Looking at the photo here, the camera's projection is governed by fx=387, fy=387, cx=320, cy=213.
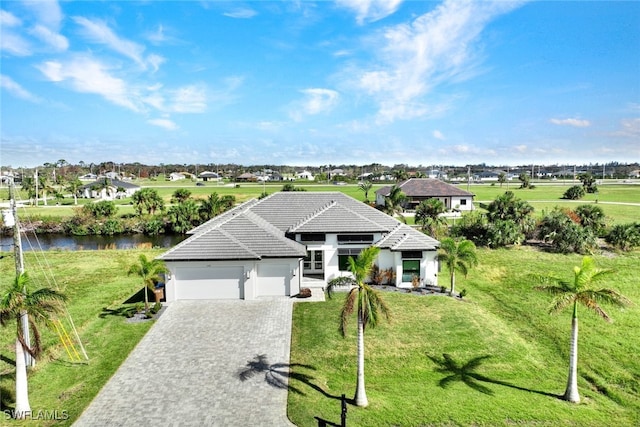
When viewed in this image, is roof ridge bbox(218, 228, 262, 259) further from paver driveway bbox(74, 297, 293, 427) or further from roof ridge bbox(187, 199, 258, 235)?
paver driveway bbox(74, 297, 293, 427)

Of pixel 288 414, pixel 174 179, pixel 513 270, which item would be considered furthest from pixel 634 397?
pixel 174 179

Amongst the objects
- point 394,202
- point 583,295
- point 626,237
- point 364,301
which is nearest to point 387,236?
point 583,295

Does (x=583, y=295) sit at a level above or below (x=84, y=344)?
above

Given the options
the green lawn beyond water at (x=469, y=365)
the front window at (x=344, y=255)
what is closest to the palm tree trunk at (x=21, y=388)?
the green lawn beyond water at (x=469, y=365)

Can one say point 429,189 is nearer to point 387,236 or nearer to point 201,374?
point 387,236

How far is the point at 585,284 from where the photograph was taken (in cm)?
1415

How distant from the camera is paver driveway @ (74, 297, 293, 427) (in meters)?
13.1

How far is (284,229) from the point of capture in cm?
2920

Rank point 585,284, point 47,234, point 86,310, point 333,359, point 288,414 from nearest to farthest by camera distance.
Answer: point 288,414 < point 585,284 < point 333,359 < point 86,310 < point 47,234

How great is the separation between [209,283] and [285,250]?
5186mm

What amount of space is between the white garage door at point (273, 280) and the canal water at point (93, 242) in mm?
→ 26461

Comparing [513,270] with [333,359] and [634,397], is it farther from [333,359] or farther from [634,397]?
[333,359]

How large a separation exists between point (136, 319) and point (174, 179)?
491 ft

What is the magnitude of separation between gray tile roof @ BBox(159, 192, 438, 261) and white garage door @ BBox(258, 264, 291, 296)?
960 mm
